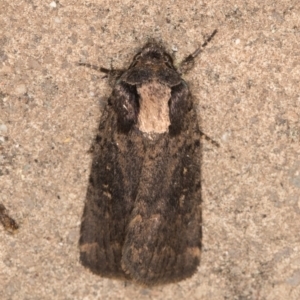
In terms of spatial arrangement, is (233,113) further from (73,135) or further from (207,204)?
(73,135)

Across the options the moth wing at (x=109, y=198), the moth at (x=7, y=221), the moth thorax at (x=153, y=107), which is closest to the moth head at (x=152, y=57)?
the moth thorax at (x=153, y=107)

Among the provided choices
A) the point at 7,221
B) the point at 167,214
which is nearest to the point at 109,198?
the point at 167,214

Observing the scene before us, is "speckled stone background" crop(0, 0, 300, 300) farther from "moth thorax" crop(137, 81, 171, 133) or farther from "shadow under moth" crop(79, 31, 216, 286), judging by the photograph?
"moth thorax" crop(137, 81, 171, 133)

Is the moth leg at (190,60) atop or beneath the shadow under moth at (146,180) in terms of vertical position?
atop

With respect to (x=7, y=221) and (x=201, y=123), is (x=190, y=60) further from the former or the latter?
(x=7, y=221)

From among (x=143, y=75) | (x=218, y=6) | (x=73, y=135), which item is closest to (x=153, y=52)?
(x=143, y=75)

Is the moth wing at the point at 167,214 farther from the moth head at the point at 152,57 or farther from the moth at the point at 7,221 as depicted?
the moth at the point at 7,221

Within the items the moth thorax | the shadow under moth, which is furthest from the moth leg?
the moth thorax
